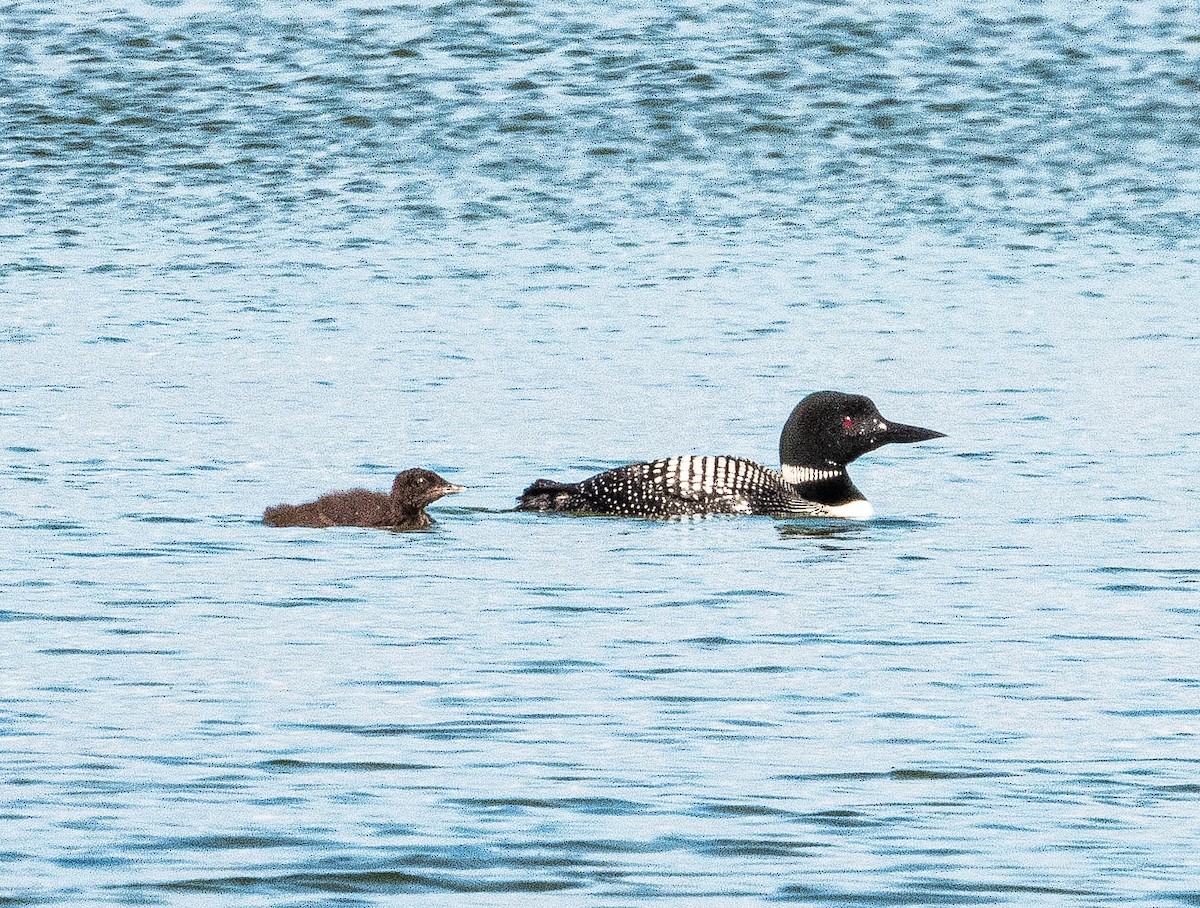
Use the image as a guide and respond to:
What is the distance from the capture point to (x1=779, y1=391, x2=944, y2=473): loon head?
14.1 metres

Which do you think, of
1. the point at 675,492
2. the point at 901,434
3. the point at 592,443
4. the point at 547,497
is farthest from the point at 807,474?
the point at 547,497

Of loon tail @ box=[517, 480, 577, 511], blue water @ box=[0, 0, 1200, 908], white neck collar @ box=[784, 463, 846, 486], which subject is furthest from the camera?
white neck collar @ box=[784, 463, 846, 486]

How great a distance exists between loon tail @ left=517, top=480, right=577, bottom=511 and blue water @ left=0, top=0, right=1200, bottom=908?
168 millimetres

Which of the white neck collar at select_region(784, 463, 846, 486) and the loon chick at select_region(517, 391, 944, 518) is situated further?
the white neck collar at select_region(784, 463, 846, 486)

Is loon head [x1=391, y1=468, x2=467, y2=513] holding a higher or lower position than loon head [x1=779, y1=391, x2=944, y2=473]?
higher

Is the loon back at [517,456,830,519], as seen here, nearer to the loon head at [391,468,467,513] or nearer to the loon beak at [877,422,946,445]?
the loon head at [391,468,467,513]

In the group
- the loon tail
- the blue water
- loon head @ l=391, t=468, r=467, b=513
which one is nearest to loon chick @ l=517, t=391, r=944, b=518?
the loon tail

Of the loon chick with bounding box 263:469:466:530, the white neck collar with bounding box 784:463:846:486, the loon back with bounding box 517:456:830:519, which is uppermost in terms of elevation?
the loon chick with bounding box 263:469:466:530

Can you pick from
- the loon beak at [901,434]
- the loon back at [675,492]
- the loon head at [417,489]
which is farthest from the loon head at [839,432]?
the loon head at [417,489]

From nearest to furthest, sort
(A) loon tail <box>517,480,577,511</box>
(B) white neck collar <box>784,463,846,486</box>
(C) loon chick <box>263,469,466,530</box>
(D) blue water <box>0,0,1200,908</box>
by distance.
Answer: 1. (D) blue water <box>0,0,1200,908</box>
2. (C) loon chick <box>263,469,466,530</box>
3. (A) loon tail <box>517,480,577,511</box>
4. (B) white neck collar <box>784,463,846,486</box>

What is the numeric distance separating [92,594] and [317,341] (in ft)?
25.4

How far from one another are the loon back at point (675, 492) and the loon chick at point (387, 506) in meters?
0.45

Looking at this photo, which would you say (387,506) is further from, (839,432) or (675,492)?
(839,432)

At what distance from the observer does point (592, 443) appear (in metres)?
14.9
